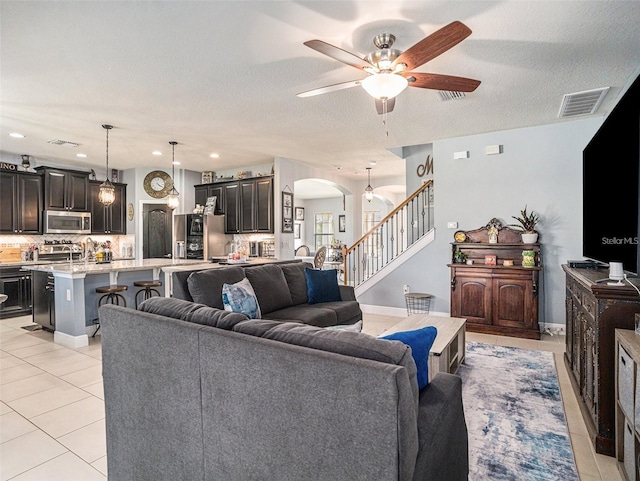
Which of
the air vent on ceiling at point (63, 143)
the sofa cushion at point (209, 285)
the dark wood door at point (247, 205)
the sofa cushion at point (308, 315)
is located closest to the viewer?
the sofa cushion at point (209, 285)

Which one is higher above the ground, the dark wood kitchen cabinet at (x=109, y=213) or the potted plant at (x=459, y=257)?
the dark wood kitchen cabinet at (x=109, y=213)

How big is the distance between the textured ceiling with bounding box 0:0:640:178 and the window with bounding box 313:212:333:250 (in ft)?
27.2

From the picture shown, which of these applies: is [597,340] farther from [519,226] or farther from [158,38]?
[158,38]

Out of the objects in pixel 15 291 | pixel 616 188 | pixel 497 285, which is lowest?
pixel 15 291

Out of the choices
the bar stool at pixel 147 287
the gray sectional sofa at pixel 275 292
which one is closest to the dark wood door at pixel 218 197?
the bar stool at pixel 147 287

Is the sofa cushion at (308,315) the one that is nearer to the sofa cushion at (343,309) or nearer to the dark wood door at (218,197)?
the sofa cushion at (343,309)

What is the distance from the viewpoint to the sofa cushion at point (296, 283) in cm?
430

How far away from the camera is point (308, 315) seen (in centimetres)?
370

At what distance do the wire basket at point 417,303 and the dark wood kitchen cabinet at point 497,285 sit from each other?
58cm

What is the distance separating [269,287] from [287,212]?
3.40 m

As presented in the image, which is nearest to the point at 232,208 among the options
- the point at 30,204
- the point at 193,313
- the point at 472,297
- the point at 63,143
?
the point at 63,143

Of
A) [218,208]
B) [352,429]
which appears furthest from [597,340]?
[218,208]

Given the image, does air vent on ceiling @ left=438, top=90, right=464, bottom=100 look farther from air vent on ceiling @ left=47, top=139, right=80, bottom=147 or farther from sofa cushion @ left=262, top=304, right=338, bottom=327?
air vent on ceiling @ left=47, top=139, right=80, bottom=147

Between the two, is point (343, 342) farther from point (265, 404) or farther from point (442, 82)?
point (442, 82)
